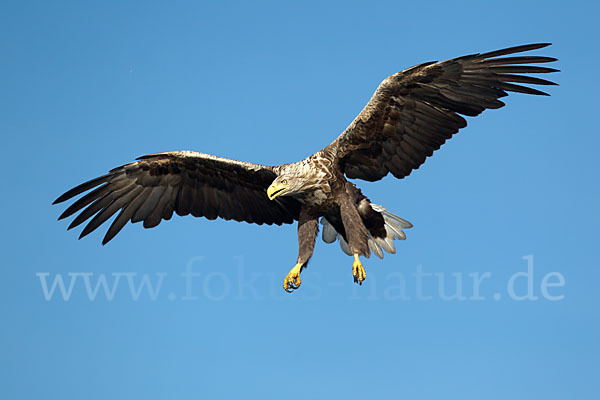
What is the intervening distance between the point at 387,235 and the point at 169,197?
295 centimetres

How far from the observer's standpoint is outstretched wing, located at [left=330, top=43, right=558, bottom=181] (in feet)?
35.2

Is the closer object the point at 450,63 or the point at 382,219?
the point at 450,63

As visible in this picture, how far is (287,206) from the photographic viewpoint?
12133mm

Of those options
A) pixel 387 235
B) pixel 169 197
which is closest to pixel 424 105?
pixel 387 235

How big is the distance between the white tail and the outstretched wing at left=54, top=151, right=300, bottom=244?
53 centimetres

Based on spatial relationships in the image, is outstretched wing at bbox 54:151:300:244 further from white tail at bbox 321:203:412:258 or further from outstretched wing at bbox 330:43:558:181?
outstretched wing at bbox 330:43:558:181

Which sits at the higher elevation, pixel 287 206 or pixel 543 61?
pixel 543 61

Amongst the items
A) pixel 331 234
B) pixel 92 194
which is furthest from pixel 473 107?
pixel 92 194

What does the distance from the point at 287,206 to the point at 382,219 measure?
4.19ft

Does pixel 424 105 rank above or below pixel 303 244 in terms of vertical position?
above

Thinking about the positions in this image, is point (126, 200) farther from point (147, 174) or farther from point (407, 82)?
point (407, 82)

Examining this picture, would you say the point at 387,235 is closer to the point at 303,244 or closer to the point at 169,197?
the point at 303,244

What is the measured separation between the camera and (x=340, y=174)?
1115 cm

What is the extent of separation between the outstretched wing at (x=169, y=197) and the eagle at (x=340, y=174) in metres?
0.01
